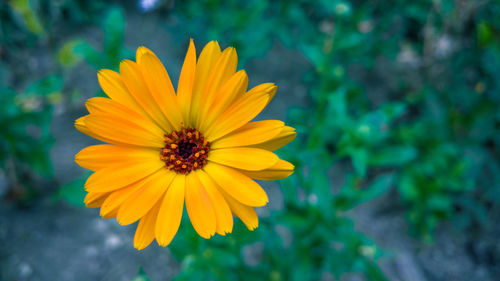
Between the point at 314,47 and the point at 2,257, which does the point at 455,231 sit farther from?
the point at 2,257

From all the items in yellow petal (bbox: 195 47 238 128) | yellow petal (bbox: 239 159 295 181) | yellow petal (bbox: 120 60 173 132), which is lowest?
yellow petal (bbox: 239 159 295 181)

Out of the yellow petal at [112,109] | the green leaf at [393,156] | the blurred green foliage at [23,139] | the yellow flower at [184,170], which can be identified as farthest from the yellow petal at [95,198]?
the green leaf at [393,156]

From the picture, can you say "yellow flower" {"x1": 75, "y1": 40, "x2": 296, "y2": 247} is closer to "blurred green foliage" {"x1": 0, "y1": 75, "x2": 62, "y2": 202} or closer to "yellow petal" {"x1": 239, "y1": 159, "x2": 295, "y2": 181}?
"yellow petal" {"x1": 239, "y1": 159, "x2": 295, "y2": 181}

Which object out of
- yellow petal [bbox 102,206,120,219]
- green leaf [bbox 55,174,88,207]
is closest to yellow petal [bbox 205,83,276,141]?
yellow petal [bbox 102,206,120,219]

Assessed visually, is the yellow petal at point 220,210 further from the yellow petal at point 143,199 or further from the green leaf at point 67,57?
the green leaf at point 67,57

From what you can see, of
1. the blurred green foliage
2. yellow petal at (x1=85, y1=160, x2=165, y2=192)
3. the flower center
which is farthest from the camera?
the blurred green foliage

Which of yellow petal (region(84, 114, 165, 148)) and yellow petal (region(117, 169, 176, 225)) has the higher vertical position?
yellow petal (region(84, 114, 165, 148))

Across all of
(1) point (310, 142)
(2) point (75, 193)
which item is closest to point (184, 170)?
(2) point (75, 193)
